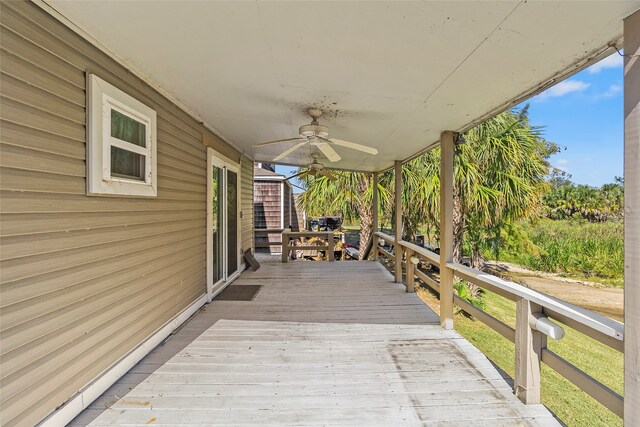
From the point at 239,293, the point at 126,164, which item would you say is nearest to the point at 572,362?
the point at 239,293

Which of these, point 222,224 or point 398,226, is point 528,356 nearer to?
point 398,226

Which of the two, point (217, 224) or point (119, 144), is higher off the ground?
point (119, 144)

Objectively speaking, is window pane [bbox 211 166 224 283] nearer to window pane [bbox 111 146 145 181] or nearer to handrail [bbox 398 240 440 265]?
window pane [bbox 111 146 145 181]

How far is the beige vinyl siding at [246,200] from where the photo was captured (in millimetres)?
6191

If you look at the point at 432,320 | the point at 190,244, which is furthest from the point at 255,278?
the point at 432,320

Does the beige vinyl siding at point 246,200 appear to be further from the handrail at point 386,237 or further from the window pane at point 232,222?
the handrail at point 386,237

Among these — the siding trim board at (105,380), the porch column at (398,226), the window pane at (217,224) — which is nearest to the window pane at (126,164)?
the siding trim board at (105,380)

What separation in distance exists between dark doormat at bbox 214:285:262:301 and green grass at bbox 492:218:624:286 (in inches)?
355

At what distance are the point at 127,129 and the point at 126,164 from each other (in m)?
0.27

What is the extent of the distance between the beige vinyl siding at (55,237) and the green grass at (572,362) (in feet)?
14.7

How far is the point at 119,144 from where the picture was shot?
2.25m

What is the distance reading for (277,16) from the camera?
160cm

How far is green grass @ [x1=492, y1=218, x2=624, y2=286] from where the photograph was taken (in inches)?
439

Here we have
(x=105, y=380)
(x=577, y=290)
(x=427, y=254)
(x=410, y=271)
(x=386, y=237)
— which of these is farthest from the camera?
(x=577, y=290)
